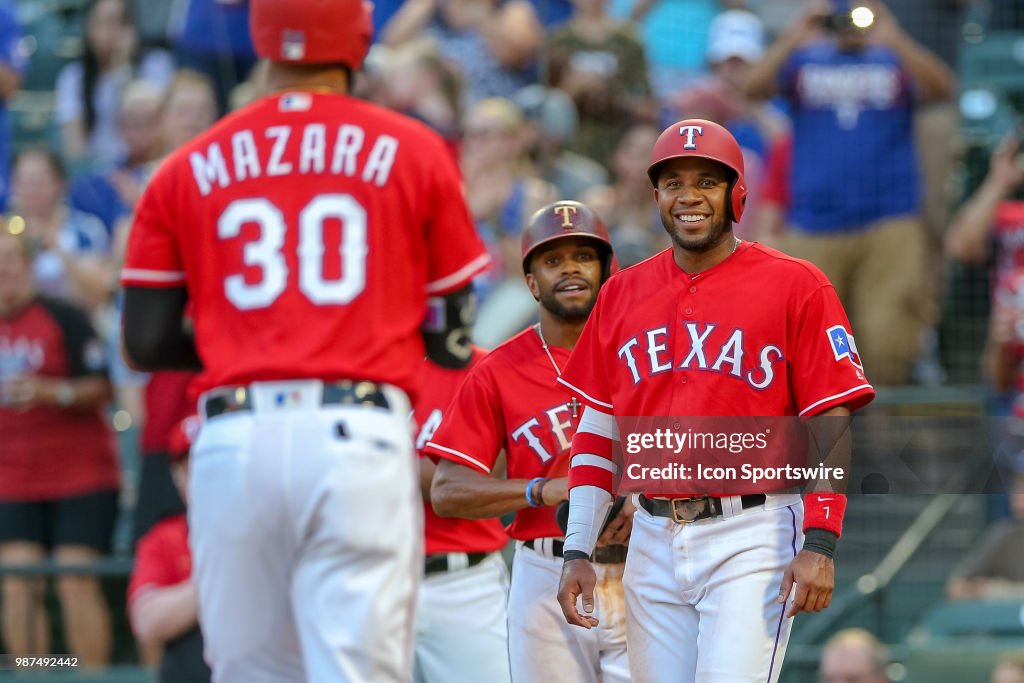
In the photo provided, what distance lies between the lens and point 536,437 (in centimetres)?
508

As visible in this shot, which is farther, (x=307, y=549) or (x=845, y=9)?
(x=845, y=9)

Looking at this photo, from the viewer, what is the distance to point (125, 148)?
1003cm

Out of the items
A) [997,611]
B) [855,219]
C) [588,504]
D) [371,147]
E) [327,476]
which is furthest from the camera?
[855,219]

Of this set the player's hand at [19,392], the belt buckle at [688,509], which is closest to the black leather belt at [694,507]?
A: the belt buckle at [688,509]

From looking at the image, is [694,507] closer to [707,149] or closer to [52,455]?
[707,149]

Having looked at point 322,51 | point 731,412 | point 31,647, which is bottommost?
point 31,647

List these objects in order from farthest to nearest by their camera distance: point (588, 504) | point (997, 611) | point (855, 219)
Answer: point (855, 219) → point (997, 611) → point (588, 504)

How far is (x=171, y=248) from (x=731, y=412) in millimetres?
1476

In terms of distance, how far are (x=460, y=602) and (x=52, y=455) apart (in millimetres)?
3274

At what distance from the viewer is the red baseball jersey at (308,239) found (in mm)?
3908

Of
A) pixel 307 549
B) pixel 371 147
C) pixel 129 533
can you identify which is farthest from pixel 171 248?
pixel 129 533

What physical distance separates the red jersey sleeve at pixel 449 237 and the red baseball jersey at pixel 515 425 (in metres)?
0.99

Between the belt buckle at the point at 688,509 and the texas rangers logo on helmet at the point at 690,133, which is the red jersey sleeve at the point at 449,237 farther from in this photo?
the belt buckle at the point at 688,509

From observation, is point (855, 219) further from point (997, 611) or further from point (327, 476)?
point (327, 476)
